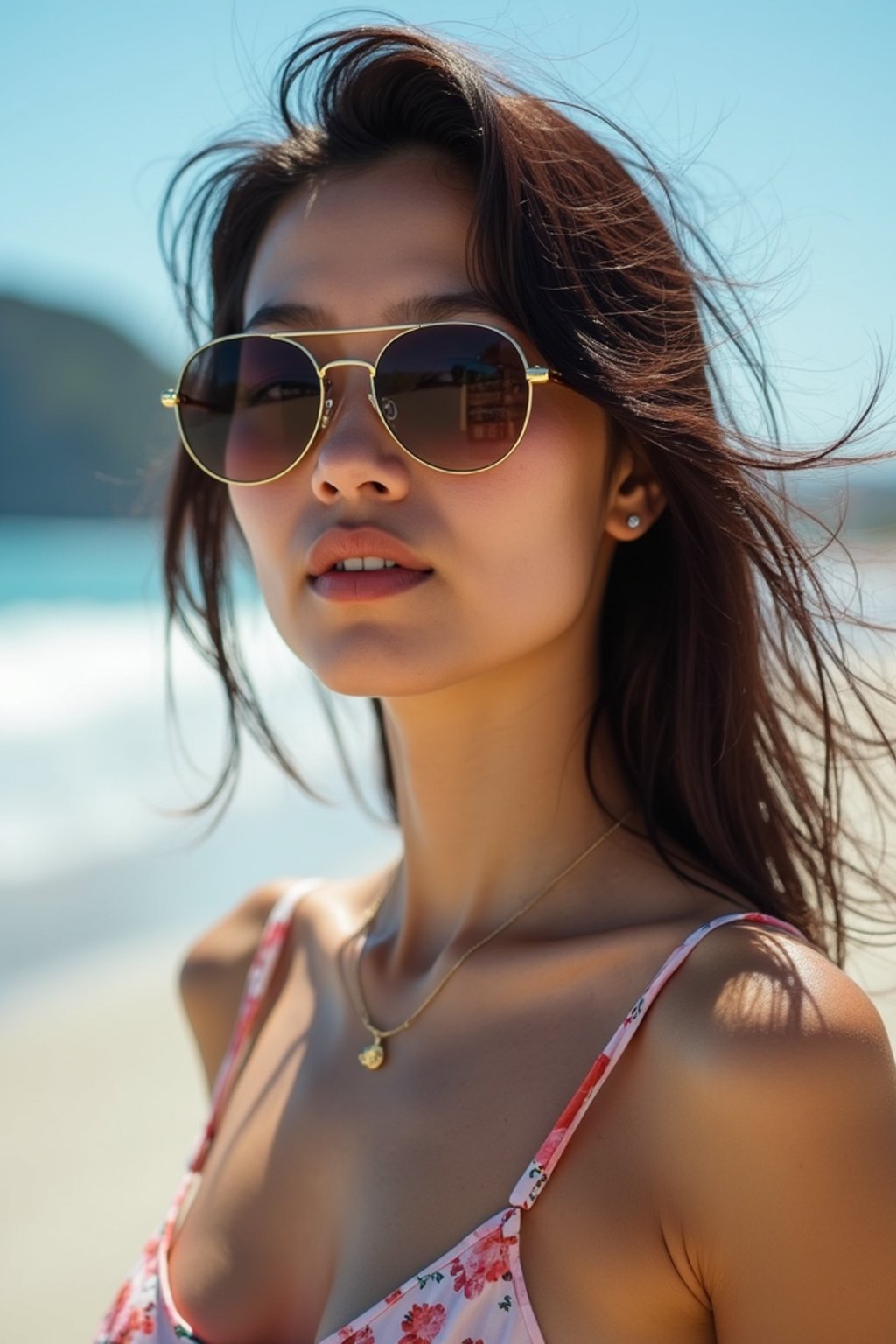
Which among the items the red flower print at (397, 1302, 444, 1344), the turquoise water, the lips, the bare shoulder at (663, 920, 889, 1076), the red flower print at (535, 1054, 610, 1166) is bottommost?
the turquoise water

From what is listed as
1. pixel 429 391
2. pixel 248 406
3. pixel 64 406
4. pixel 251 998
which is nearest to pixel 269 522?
pixel 248 406

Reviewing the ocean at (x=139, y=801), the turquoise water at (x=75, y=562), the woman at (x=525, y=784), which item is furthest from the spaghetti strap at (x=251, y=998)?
the turquoise water at (x=75, y=562)

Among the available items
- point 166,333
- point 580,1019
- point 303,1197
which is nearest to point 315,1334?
point 303,1197

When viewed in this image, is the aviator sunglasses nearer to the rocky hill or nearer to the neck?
the neck

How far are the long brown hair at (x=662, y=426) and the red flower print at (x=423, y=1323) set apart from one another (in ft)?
2.10

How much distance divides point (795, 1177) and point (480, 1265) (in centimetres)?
37

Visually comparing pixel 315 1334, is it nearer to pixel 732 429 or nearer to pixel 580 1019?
pixel 580 1019

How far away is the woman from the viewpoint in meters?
1.41

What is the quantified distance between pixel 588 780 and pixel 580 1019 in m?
0.41

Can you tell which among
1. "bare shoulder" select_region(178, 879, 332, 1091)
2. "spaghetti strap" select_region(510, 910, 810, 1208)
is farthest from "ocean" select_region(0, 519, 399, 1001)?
"spaghetti strap" select_region(510, 910, 810, 1208)

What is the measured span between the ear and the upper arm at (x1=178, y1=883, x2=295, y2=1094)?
0.95 meters

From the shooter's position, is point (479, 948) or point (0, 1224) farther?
point (0, 1224)

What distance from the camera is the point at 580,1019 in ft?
5.38

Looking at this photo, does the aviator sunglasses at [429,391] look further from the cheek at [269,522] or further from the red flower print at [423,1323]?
the red flower print at [423,1323]
